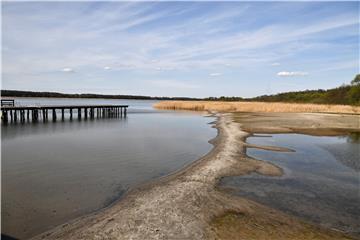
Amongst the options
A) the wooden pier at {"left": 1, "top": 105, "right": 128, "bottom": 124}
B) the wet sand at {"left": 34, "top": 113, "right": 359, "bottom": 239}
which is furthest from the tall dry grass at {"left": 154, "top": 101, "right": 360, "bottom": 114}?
the wet sand at {"left": 34, "top": 113, "right": 359, "bottom": 239}

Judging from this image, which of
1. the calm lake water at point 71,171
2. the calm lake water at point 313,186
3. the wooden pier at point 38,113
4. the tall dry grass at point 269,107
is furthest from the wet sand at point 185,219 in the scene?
the tall dry grass at point 269,107

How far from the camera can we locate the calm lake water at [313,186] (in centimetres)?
678

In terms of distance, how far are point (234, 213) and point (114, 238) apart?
2693 millimetres

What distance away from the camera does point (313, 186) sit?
8.91 metres

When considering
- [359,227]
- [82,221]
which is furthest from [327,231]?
[82,221]

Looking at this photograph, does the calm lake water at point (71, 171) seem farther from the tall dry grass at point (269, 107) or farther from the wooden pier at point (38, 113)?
the tall dry grass at point (269, 107)

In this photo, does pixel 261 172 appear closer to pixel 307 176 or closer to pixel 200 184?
pixel 307 176

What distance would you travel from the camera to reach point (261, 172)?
33.9 ft

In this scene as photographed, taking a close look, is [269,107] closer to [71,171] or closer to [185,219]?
[71,171]

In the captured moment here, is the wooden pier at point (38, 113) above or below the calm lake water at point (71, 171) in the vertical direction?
above

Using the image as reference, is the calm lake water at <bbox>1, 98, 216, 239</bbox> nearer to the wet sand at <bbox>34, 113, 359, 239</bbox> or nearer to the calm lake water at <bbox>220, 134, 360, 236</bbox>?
the wet sand at <bbox>34, 113, 359, 239</bbox>

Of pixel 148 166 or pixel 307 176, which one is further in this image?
pixel 148 166

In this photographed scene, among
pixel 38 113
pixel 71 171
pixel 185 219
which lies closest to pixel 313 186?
pixel 185 219

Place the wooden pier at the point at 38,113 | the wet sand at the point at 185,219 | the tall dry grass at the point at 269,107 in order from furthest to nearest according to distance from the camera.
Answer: the tall dry grass at the point at 269,107 < the wooden pier at the point at 38,113 < the wet sand at the point at 185,219
